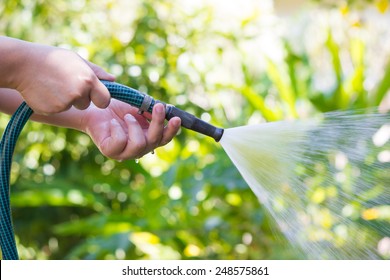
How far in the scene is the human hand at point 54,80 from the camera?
118 centimetres

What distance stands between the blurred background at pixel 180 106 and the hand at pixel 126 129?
153cm

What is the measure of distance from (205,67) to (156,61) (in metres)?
0.25

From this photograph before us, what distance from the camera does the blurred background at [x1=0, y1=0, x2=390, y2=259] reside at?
312 cm

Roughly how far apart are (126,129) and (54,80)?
0.24 metres

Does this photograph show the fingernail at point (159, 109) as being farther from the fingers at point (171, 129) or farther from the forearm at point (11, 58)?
the forearm at point (11, 58)

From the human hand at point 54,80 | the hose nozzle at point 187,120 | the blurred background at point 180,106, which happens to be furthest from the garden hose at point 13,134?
the blurred background at point 180,106

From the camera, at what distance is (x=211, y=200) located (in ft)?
10.7

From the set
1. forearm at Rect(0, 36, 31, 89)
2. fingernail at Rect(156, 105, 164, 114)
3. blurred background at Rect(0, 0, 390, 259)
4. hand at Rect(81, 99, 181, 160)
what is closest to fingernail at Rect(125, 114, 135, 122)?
hand at Rect(81, 99, 181, 160)

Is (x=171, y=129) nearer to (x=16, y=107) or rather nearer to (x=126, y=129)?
(x=126, y=129)

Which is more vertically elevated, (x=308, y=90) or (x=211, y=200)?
(x=308, y=90)
